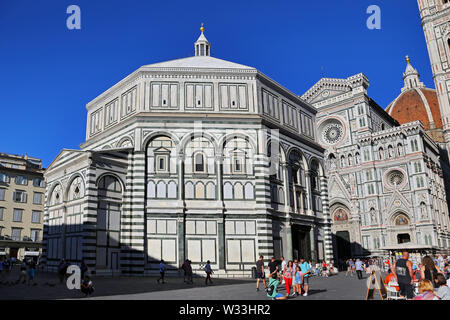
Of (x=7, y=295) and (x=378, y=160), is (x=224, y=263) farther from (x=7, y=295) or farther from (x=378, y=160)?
(x=378, y=160)

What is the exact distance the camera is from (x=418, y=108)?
92.0 meters

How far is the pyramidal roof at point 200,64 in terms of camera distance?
1204 inches

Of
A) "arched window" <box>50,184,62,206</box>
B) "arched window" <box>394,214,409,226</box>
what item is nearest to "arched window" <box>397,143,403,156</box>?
"arched window" <box>394,214,409,226</box>

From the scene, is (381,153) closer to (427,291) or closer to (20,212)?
(20,212)

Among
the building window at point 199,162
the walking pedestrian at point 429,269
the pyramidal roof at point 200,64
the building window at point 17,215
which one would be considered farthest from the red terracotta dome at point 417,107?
the walking pedestrian at point 429,269

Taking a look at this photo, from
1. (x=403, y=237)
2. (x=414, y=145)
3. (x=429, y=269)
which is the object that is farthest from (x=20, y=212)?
(x=414, y=145)

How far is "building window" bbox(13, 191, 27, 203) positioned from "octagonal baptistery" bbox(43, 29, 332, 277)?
77.5 feet

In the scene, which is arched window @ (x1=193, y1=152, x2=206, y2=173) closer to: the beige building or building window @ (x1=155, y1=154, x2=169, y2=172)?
building window @ (x1=155, y1=154, x2=169, y2=172)

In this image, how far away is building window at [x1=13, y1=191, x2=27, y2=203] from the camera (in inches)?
1979

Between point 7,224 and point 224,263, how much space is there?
116 feet

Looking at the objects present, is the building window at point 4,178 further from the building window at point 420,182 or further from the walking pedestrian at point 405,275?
the building window at point 420,182

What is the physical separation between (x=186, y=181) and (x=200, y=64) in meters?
10.4

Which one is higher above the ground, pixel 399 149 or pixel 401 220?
pixel 399 149
